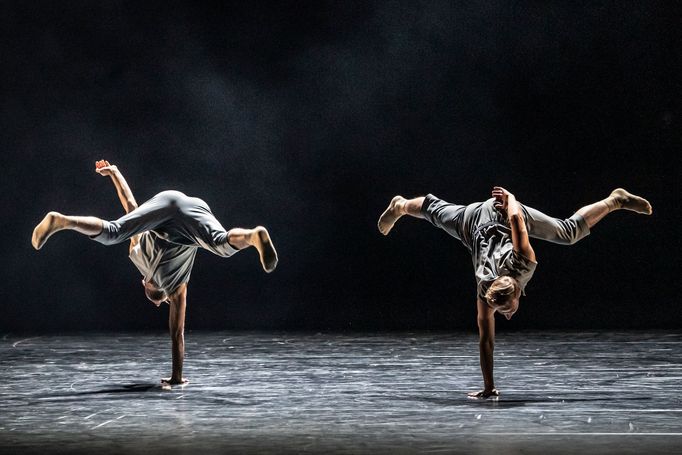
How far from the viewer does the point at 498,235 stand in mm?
Result: 4699

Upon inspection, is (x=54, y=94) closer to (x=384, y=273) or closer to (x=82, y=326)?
(x=82, y=326)

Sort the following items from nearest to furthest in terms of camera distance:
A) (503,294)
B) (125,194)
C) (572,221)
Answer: (503,294), (572,221), (125,194)

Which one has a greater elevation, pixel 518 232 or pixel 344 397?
pixel 518 232

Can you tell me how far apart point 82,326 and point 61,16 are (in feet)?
8.99

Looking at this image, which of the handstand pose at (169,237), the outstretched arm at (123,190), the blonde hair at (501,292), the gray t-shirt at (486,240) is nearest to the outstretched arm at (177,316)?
the handstand pose at (169,237)

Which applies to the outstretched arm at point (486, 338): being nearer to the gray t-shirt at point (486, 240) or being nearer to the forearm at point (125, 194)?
the gray t-shirt at point (486, 240)

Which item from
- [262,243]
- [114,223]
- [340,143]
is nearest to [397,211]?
[262,243]

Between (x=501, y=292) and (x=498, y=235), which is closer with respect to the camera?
(x=501, y=292)

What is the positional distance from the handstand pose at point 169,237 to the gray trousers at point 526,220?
0.89 meters

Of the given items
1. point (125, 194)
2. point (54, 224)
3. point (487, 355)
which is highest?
point (125, 194)

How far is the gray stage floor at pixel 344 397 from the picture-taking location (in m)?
3.73

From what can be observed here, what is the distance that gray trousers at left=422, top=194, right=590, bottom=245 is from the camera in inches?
189

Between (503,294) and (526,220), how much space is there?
546mm

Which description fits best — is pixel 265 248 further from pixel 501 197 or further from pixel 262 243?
pixel 501 197
